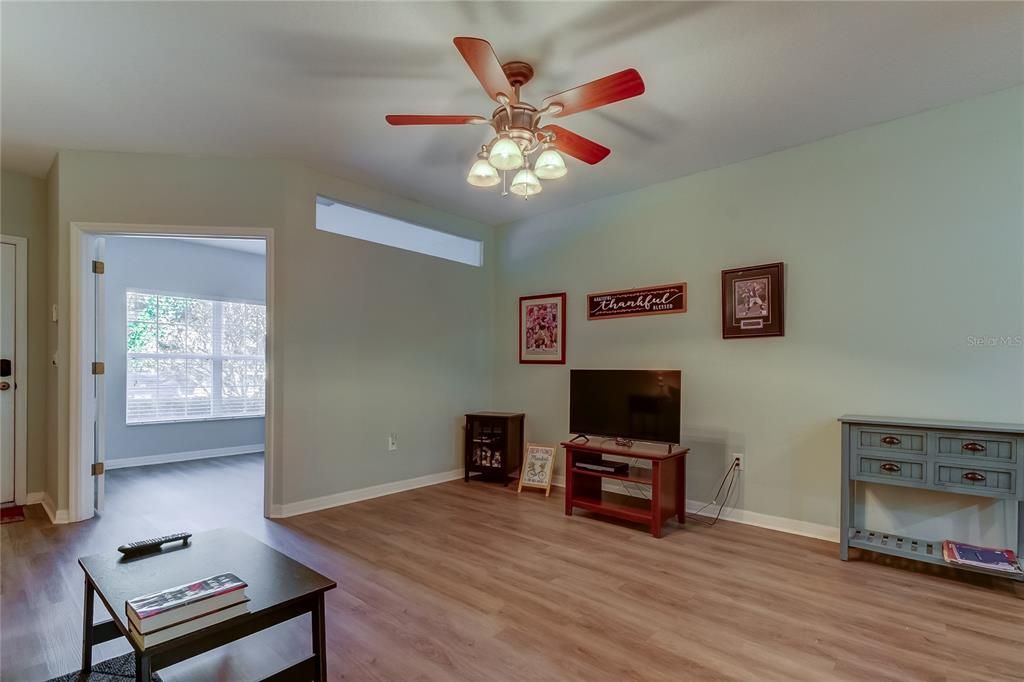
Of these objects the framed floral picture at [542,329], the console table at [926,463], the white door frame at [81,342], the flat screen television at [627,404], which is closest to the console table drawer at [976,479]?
the console table at [926,463]

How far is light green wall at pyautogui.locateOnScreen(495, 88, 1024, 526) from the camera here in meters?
2.68

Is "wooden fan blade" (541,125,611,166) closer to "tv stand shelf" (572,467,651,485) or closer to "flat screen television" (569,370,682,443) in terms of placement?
"flat screen television" (569,370,682,443)

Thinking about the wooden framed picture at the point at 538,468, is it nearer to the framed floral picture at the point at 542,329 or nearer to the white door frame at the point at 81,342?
the framed floral picture at the point at 542,329

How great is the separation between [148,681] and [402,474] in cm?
307

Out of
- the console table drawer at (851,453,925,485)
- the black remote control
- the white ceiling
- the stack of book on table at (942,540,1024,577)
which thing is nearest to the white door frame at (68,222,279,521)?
the white ceiling

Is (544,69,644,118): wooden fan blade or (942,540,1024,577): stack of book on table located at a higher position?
(544,69,644,118): wooden fan blade

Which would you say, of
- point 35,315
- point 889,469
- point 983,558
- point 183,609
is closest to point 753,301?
point 889,469

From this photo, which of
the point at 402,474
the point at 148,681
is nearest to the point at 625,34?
the point at 148,681

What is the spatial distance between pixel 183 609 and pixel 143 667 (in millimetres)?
138

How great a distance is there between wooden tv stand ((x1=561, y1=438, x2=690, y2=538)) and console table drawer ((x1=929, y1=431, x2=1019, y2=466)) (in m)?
1.37

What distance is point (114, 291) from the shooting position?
5.40 m

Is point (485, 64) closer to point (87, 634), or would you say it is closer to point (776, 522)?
point (87, 634)

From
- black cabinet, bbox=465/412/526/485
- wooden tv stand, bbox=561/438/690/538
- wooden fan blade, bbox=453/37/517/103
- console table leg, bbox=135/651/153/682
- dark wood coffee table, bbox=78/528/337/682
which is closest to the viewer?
console table leg, bbox=135/651/153/682

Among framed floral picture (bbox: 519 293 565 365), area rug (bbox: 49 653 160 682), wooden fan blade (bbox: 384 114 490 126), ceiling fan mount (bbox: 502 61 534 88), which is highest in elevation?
ceiling fan mount (bbox: 502 61 534 88)
